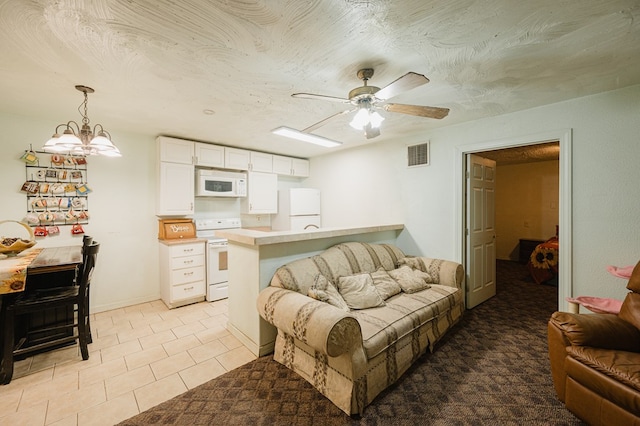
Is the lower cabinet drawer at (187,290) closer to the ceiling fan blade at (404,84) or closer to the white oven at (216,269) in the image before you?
the white oven at (216,269)

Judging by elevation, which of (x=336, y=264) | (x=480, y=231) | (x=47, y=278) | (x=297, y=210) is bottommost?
(x=47, y=278)

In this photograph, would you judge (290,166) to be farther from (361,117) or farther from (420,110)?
(420,110)

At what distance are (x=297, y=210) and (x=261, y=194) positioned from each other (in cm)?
73

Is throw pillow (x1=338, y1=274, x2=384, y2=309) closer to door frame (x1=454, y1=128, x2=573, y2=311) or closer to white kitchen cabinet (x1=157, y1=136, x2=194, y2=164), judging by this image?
door frame (x1=454, y1=128, x2=573, y2=311)

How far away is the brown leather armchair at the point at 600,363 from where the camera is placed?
145 cm

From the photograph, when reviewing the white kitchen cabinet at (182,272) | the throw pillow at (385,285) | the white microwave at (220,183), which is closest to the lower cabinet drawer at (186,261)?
the white kitchen cabinet at (182,272)

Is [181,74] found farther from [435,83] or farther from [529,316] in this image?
[529,316]

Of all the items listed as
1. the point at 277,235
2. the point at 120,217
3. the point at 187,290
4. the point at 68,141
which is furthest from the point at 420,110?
A: the point at 120,217

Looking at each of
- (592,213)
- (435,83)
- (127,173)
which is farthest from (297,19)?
(127,173)

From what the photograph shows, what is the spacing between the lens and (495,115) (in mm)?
3111

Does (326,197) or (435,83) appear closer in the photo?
(435,83)

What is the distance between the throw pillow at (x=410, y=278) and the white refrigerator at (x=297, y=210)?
2223mm

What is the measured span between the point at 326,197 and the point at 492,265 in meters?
3.00

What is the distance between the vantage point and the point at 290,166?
17.5 ft
